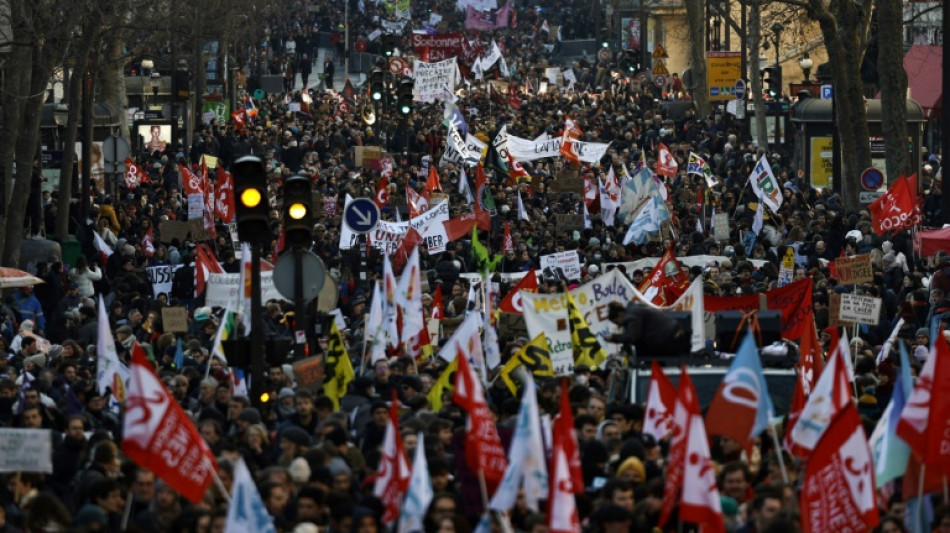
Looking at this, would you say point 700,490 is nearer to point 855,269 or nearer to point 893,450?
point 893,450

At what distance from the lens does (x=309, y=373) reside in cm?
1562

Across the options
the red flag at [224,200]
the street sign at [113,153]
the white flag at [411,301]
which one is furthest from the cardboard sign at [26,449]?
the street sign at [113,153]

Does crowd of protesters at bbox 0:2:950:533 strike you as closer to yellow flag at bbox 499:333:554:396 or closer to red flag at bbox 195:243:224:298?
yellow flag at bbox 499:333:554:396

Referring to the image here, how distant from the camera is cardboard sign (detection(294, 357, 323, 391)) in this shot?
15492 millimetres

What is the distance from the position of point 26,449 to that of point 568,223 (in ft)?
62.7

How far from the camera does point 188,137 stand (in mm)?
Answer: 45844

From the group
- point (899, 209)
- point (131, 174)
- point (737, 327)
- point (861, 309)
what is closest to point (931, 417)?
point (737, 327)

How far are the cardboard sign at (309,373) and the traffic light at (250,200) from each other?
Result: 3.14 feet

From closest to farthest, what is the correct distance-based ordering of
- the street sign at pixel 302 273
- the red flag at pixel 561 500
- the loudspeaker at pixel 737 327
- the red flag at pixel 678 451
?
the red flag at pixel 561 500, the red flag at pixel 678 451, the street sign at pixel 302 273, the loudspeaker at pixel 737 327

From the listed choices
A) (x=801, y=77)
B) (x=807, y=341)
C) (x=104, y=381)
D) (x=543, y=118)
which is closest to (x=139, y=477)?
(x=104, y=381)

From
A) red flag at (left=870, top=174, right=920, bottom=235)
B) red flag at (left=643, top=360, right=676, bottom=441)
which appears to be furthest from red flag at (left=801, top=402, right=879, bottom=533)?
red flag at (left=870, top=174, right=920, bottom=235)

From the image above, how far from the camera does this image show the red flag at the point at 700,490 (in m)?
9.91

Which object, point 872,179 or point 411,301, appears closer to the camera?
point 411,301

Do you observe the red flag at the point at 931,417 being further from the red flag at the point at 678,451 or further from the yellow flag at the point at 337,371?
the yellow flag at the point at 337,371
